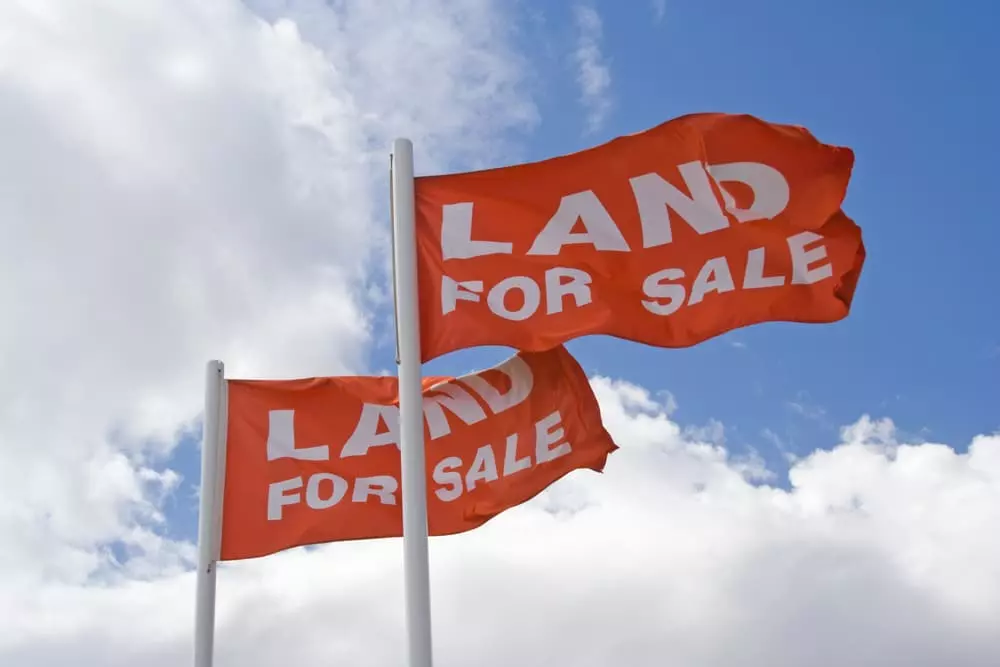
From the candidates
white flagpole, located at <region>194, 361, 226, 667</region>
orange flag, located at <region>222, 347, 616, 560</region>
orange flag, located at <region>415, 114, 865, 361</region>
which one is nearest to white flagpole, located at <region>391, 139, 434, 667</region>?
orange flag, located at <region>415, 114, 865, 361</region>

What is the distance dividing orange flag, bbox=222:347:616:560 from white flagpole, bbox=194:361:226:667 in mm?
140

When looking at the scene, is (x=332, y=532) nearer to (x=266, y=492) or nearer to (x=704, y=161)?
(x=266, y=492)

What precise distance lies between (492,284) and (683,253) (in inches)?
75.3

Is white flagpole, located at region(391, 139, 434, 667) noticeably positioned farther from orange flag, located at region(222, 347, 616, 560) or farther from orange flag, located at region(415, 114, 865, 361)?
orange flag, located at region(222, 347, 616, 560)

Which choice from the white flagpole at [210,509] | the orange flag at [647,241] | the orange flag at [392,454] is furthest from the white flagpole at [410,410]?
the white flagpole at [210,509]

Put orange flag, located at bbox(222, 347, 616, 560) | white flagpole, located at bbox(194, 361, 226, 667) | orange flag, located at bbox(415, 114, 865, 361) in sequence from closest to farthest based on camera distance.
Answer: orange flag, located at bbox(415, 114, 865, 361)
white flagpole, located at bbox(194, 361, 226, 667)
orange flag, located at bbox(222, 347, 616, 560)

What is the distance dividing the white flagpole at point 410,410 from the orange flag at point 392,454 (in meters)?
4.38

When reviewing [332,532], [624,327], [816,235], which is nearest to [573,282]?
[624,327]

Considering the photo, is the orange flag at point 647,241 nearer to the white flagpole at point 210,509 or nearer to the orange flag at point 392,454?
the orange flag at point 392,454

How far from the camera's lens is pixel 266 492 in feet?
45.4

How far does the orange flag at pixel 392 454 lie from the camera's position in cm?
1366

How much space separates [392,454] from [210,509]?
2214 mm

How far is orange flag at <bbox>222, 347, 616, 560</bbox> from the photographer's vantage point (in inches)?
538

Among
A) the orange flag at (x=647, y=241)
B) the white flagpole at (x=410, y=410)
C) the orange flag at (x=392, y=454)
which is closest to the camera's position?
the white flagpole at (x=410, y=410)
